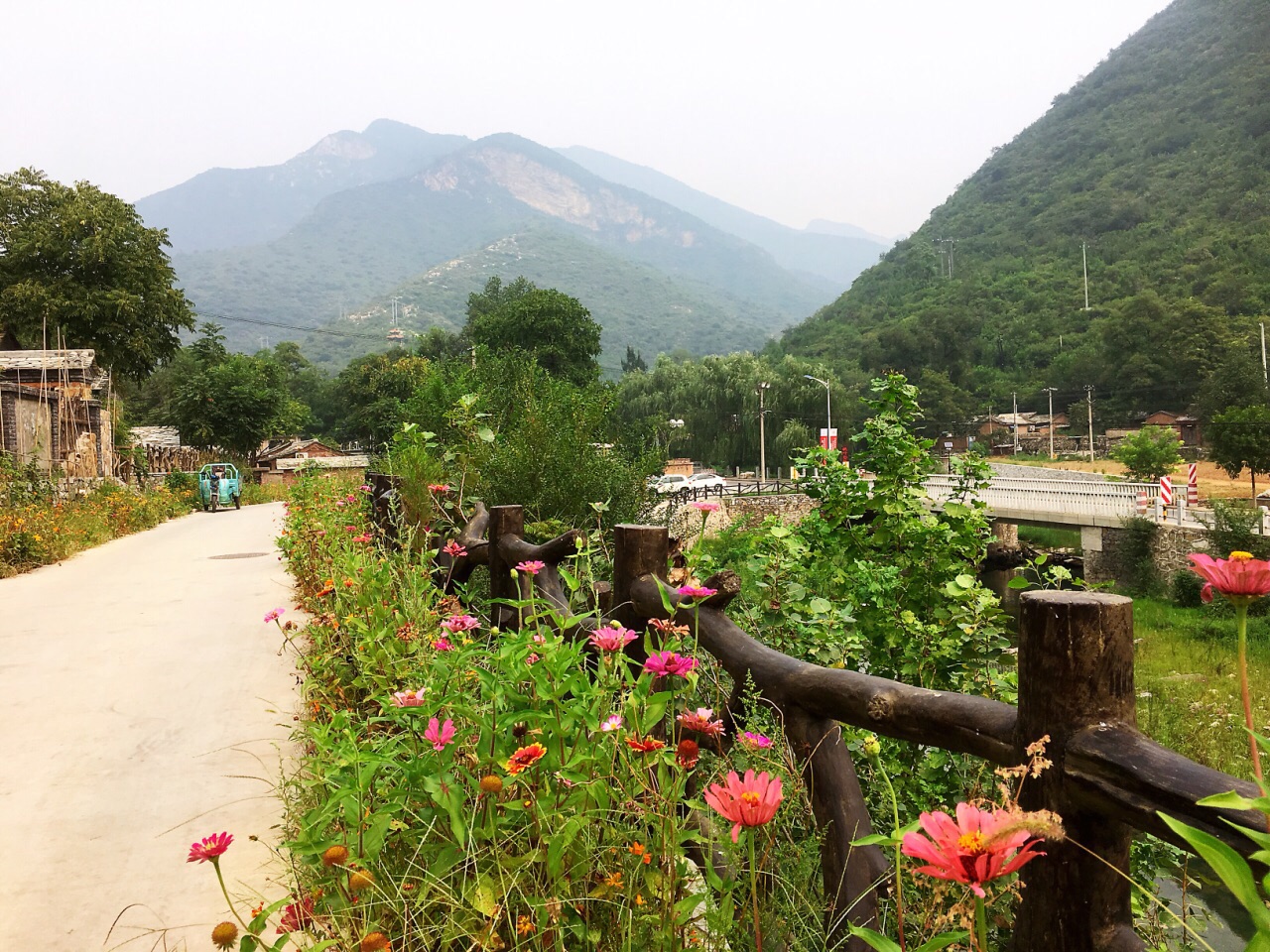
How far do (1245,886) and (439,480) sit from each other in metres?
6.02

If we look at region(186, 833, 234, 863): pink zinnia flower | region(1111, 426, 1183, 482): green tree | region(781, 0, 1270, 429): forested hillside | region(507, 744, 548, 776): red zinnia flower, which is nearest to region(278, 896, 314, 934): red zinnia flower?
region(186, 833, 234, 863): pink zinnia flower

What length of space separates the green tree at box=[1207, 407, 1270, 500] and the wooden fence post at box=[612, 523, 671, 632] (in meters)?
39.7

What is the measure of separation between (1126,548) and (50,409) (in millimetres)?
29243

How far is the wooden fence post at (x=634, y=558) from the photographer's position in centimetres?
266

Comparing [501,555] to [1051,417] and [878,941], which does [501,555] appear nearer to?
[878,941]

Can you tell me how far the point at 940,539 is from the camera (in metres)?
3.77

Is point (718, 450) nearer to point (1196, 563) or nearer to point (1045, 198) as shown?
point (1196, 563)

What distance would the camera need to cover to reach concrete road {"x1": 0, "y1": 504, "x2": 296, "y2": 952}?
2.19 meters

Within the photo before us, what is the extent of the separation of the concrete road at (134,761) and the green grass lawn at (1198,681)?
5899 mm

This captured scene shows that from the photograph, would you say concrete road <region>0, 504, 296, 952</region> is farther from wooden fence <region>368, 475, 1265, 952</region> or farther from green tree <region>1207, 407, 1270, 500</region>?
green tree <region>1207, 407, 1270, 500</region>

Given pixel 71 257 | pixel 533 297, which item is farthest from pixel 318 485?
pixel 533 297

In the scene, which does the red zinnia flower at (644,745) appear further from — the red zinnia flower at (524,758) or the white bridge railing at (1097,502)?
the white bridge railing at (1097,502)

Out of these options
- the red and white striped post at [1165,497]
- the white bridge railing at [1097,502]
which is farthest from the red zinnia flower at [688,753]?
the red and white striped post at [1165,497]

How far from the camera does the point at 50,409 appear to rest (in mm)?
18703
